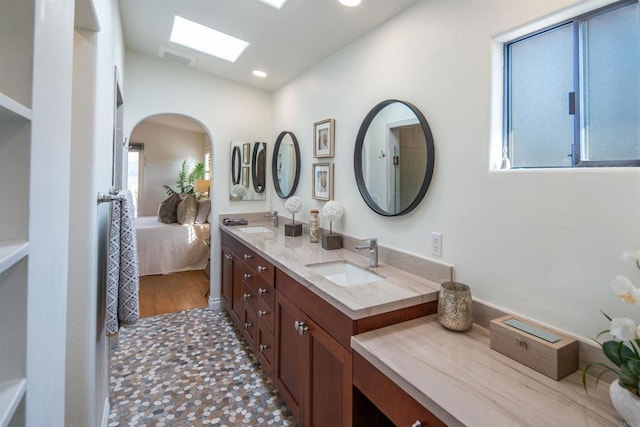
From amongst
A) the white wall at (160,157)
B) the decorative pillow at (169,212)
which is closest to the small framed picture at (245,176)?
the decorative pillow at (169,212)

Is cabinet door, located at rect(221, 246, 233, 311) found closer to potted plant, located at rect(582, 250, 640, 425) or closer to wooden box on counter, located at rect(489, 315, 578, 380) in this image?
wooden box on counter, located at rect(489, 315, 578, 380)

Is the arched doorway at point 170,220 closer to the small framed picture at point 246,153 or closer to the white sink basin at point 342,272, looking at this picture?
the small framed picture at point 246,153

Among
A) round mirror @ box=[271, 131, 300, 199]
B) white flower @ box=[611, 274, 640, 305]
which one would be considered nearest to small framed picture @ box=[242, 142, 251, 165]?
round mirror @ box=[271, 131, 300, 199]

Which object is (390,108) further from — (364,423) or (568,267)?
(364,423)

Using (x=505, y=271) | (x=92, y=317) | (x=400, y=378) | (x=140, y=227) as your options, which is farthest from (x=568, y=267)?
(x=140, y=227)

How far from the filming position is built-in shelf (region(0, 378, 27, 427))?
50 centimetres

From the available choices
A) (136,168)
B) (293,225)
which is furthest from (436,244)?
(136,168)

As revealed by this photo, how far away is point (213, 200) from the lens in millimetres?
3352

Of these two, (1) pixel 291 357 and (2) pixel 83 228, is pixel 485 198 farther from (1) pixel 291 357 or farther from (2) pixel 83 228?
(2) pixel 83 228

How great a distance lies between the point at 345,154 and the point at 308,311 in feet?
3.98

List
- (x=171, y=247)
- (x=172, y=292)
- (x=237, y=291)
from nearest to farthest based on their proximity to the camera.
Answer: (x=237, y=291) < (x=172, y=292) < (x=171, y=247)

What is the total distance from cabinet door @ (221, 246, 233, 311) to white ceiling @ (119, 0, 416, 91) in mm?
1781

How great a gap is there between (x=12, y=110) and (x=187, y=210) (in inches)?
177

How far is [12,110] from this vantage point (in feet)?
1.67
